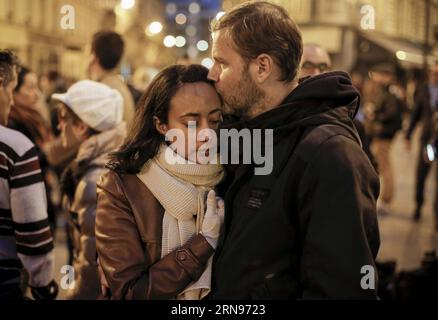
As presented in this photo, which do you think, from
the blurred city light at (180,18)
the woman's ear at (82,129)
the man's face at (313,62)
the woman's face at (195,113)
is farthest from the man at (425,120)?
the blurred city light at (180,18)

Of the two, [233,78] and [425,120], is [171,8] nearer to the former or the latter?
[425,120]

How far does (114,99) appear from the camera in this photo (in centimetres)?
387

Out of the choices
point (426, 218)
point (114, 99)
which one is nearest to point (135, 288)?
point (114, 99)

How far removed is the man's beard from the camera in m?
2.14

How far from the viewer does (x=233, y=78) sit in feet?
7.08

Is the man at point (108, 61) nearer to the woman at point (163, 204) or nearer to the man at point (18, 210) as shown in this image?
the man at point (18, 210)

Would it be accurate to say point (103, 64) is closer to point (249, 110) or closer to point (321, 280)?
point (249, 110)

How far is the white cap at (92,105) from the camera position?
3.67 meters

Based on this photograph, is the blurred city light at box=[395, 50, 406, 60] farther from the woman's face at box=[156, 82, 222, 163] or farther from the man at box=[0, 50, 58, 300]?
the woman's face at box=[156, 82, 222, 163]

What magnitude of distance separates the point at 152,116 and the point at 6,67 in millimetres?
1050

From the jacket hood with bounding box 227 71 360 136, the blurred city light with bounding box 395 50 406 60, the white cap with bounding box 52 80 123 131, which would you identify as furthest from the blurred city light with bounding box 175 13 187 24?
the jacket hood with bounding box 227 71 360 136

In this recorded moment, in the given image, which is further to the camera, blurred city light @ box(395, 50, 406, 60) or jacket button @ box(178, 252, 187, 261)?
blurred city light @ box(395, 50, 406, 60)

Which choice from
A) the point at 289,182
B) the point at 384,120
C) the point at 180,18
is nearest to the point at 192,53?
the point at 384,120

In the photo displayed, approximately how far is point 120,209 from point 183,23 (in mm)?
133674
